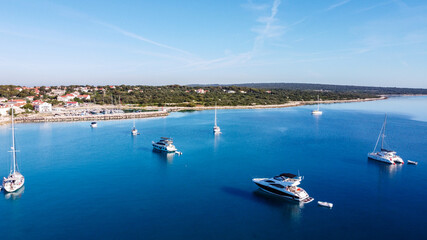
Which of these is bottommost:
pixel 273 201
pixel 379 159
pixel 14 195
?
pixel 14 195

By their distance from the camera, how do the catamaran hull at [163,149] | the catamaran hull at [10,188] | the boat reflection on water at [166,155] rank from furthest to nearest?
1. the catamaran hull at [163,149]
2. the boat reflection on water at [166,155]
3. the catamaran hull at [10,188]

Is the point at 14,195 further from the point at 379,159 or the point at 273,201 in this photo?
the point at 379,159

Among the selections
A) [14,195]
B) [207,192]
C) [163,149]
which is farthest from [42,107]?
[207,192]

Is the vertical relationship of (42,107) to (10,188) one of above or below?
above

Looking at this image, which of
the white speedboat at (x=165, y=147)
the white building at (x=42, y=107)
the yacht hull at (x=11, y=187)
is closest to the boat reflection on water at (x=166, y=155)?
the white speedboat at (x=165, y=147)

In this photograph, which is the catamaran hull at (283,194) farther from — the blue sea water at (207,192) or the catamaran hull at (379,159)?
the catamaran hull at (379,159)

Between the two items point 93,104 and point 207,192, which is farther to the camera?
point 93,104

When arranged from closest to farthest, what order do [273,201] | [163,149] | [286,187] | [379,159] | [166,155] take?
[273,201] → [286,187] → [379,159] → [166,155] → [163,149]
